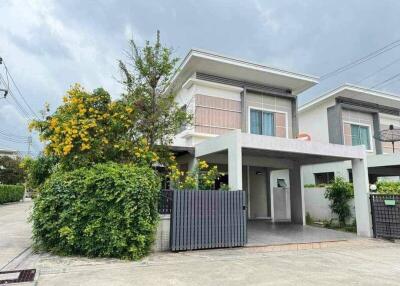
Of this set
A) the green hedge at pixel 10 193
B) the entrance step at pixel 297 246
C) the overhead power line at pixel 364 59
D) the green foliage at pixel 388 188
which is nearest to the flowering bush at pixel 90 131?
the entrance step at pixel 297 246

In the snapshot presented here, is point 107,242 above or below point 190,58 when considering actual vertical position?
below

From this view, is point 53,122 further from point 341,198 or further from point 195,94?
point 341,198

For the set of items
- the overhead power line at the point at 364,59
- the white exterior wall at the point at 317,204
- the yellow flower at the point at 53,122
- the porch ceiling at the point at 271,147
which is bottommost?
the white exterior wall at the point at 317,204

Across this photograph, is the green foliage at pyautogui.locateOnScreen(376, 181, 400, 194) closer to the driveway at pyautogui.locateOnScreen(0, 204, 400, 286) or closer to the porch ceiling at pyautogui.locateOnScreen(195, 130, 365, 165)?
the porch ceiling at pyautogui.locateOnScreen(195, 130, 365, 165)

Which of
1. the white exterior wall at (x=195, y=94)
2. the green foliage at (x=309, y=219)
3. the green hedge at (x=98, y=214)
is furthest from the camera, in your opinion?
the green foliage at (x=309, y=219)

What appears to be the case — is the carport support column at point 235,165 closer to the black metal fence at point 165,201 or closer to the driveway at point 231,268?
the driveway at point 231,268

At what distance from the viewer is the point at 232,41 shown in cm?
1900

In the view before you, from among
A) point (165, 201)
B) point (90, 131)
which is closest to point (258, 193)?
point (165, 201)

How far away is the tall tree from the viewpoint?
9.92 metres

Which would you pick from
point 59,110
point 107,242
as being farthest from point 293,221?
point 59,110

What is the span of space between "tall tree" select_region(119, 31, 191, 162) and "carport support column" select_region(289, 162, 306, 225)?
23.8 ft

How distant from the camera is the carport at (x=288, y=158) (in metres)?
9.28

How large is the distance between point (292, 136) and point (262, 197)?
405 cm

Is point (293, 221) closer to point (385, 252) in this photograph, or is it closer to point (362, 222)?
point (362, 222)
